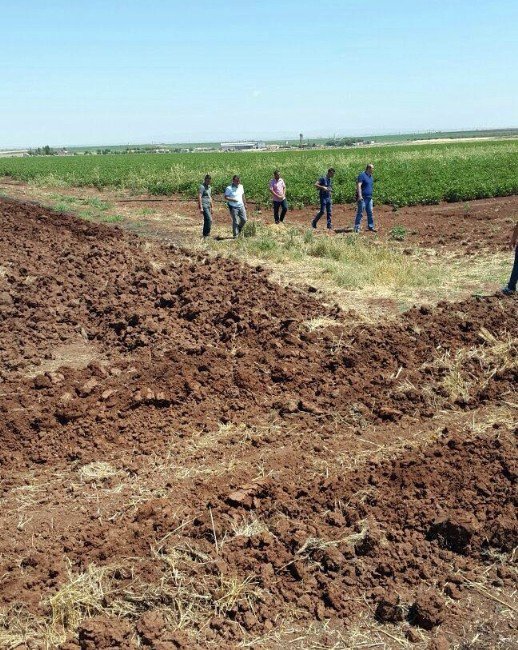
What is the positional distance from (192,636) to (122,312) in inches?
243

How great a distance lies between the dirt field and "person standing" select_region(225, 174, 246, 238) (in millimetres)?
4646

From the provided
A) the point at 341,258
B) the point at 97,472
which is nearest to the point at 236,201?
the point at 341,258

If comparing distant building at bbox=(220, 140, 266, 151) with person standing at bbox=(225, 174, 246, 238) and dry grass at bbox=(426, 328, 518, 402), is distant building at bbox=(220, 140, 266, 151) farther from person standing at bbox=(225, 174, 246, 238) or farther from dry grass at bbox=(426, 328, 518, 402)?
dry grass at bbox=(426, 328, 518, 402)

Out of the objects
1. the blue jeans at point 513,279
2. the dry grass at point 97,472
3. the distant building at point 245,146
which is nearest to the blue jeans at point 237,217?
the blue jeans at point 513,279

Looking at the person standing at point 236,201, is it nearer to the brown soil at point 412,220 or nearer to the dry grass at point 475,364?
the brown soil at point 412,220

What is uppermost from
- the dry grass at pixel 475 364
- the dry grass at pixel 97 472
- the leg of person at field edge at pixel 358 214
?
the leg of person at field edge at pixel 358 214

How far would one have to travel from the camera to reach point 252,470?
5.35 m

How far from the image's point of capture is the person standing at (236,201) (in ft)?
47.2

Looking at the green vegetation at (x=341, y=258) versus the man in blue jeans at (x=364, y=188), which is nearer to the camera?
the green vegetation at (x=341, y=258)

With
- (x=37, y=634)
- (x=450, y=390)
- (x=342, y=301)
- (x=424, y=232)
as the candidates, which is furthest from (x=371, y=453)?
(x=424, y=232)

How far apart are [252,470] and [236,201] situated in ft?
32.7

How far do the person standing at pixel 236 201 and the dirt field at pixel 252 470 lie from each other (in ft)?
15.2

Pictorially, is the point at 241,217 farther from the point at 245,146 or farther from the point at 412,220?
the point at 245,146

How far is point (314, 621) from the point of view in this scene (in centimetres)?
380
